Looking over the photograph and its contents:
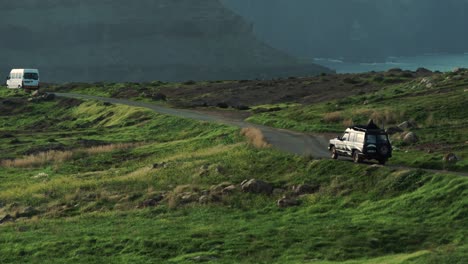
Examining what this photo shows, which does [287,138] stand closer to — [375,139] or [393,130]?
[393,130]

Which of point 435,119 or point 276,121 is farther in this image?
point 276,121

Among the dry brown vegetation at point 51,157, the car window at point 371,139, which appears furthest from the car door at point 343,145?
the dry brown vegetation at point 51,157

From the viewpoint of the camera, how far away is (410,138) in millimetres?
49781

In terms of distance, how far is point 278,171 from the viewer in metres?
43.1

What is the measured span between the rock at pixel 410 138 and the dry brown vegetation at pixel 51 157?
78.3ft

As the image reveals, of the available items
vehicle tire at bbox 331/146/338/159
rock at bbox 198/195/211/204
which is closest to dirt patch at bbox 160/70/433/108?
vehicle tire at bbox 331/146/338/159

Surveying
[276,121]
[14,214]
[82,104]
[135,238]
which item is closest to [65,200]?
[14,214]

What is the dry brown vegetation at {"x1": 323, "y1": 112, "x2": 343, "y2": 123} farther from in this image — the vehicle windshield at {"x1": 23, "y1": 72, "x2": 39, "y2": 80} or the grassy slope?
the vehicle windshield at {"x1": 23, "y1": 72, "x2": 39, "y2": 80}

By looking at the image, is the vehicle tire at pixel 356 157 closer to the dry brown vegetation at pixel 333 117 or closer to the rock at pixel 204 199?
the rock at pixel 204 199

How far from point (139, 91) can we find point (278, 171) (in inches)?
2938

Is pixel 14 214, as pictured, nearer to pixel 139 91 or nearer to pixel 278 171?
pixel 278 171

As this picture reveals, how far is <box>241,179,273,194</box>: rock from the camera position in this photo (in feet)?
129

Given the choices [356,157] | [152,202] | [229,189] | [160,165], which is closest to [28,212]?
[152,202]

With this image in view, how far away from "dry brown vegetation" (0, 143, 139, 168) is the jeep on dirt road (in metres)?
25.9
